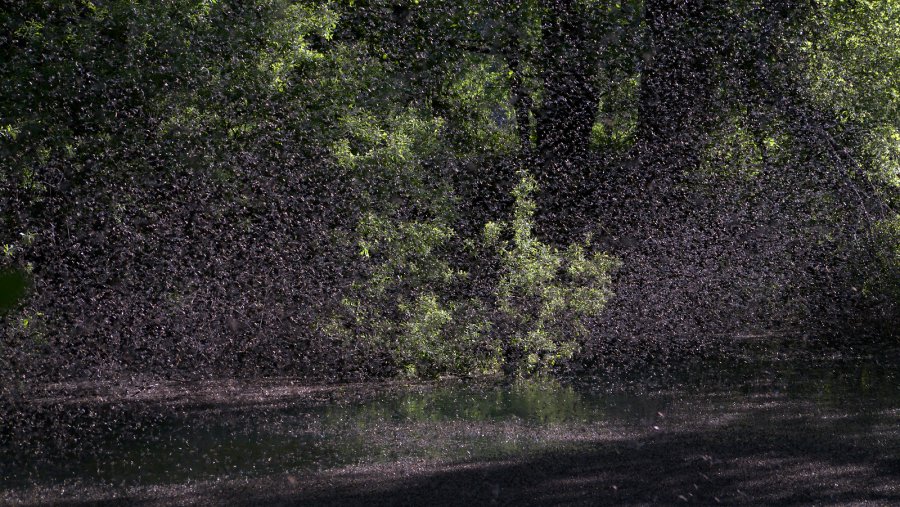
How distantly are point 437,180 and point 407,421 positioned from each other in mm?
2510

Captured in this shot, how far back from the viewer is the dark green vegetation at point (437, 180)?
6527mm

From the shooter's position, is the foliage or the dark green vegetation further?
the foliage

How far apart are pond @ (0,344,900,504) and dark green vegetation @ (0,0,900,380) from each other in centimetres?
55

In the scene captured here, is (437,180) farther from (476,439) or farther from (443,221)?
(476,439)

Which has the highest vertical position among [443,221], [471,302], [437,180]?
[437,180]

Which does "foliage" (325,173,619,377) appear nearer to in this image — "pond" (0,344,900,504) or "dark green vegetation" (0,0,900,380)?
"dark green vegetation" (0,0,900,380)

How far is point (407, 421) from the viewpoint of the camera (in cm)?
529

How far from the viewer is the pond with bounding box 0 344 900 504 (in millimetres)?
3725

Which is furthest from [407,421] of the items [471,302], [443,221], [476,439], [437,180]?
[437,180]

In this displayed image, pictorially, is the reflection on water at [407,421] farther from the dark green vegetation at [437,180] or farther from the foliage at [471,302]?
the dark green vegetation at [437,180]

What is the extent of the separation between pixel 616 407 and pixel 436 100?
10.9 ft

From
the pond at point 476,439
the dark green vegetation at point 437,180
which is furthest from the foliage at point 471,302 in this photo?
the pond at point 476,439

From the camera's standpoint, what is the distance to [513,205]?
734 centimetres

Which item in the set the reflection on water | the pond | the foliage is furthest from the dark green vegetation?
the reflection on water
